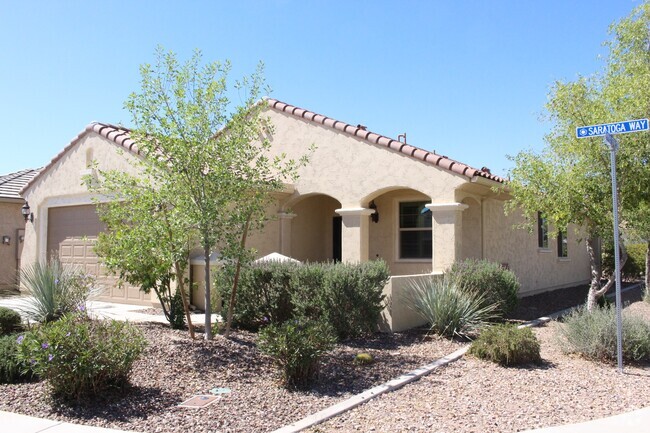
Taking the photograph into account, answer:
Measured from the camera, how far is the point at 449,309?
9836 mm

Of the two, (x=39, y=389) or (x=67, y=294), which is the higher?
(x=67, y=294)

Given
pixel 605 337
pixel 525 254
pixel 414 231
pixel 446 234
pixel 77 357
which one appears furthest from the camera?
pixel 525 254

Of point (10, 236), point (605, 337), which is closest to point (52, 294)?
point (605, 337)

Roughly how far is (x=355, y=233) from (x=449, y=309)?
424 cm

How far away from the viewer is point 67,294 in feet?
33.3

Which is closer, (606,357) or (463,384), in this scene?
(463,384)

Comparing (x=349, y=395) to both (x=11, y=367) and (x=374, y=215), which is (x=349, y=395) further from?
(x=374, y=215)

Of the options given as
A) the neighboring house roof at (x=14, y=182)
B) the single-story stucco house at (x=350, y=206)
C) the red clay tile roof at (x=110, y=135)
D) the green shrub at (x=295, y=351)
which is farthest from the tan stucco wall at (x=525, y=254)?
the neighboring house roof at (x=14, y=182)

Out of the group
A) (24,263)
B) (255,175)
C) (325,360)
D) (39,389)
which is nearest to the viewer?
(39,389)

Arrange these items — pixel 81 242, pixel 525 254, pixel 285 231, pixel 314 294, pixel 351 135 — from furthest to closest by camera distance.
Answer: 1. pixel 525 254
2. pixel 81 242
3. pixel 285 231
4. pixel 351 135
5. pixel 314 294

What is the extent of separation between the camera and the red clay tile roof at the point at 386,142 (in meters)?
12.0

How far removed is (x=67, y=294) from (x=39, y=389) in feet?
12.7

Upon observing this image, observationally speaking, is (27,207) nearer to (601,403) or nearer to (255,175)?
(255,175)

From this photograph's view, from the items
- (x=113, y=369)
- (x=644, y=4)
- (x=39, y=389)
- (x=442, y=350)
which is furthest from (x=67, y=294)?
(x=644, y=4)
